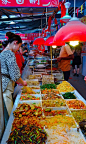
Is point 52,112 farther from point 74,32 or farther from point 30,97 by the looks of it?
point 74,32

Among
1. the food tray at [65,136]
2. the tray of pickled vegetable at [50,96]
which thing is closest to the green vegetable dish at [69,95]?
the tray of pickled vegetable at [50,96]

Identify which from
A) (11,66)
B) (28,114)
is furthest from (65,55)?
(28,114)

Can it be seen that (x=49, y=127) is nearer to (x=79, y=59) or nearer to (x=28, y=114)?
(x=28, y=114)

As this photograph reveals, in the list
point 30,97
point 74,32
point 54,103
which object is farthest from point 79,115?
point 74,32

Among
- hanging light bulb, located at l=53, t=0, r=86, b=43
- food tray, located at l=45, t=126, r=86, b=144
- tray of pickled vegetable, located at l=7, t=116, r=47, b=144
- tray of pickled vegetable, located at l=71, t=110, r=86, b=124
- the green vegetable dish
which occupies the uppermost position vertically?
hanging light bulb, located at l=53, t=0, r=86, b=43

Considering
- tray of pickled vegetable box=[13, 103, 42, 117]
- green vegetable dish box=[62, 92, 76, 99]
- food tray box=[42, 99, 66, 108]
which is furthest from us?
green vegetable dish box=[62, 92, 76, 99]

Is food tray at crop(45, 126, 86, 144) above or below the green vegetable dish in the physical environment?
above

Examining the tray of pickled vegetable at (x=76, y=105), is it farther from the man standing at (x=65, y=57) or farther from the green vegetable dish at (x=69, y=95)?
the man standing at (x=65, y=57)

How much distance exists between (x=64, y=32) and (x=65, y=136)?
52.9 inches

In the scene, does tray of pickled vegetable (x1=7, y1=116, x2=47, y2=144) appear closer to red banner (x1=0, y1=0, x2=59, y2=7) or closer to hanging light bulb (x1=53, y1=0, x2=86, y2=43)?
hanging light bulb (x1=53, y1=0, x2=86, y2=43)

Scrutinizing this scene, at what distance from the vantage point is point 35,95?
3461 mm

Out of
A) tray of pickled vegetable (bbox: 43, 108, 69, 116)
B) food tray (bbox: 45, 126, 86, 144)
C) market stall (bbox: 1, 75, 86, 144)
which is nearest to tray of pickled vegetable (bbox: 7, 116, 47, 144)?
market stall (bbox: 1, 75, 86, 144)

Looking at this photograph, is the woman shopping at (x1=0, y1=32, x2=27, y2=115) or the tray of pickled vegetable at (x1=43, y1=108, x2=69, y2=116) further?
the woman shopping at (x1=0, y1=32, x2=27, y2=115)

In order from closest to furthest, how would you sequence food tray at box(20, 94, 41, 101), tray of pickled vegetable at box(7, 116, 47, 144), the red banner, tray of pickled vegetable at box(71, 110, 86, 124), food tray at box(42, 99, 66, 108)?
tray of pickled vegetable at box(7, 116, 47, 144) → tray of pickled vegetable at box(71, 110, 86, 124) → food tray at box(42, 99, 66, 108) → food tray at box(20, 94, 41, 101) → the red banner
